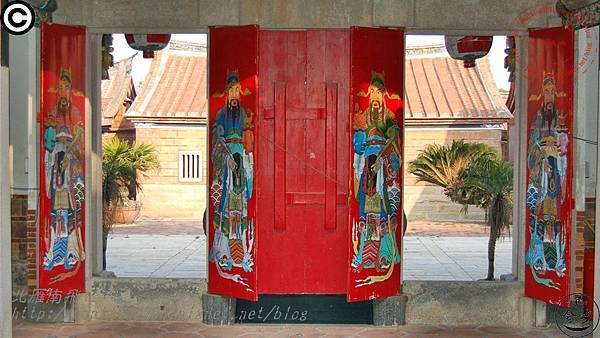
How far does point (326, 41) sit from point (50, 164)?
2.88 m

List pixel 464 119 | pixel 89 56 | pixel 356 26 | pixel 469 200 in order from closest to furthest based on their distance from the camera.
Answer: pixel 356 26 < pixel 89 56 < pixel 469 200 < pixel 464 119

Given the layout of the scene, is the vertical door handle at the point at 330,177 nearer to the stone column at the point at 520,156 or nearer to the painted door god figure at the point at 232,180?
the painted door god figure at the point at 232,180

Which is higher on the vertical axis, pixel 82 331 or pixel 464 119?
pixel 464 119

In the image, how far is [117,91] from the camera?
1055 inches

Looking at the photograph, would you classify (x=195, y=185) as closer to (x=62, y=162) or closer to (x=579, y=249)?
(x=62, y=162)

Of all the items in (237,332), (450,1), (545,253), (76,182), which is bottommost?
(237,332)

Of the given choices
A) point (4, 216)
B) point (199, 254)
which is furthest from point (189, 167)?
point (4, 216)

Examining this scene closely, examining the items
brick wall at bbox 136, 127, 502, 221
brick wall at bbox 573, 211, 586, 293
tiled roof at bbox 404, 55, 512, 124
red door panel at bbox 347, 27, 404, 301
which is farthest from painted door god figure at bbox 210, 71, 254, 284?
tiled roof at bbox 404, 55, 512, 124

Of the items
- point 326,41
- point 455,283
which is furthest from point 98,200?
point 455,283

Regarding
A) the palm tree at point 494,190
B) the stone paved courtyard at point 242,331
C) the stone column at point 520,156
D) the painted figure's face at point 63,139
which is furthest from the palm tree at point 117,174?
the palm tree at point 494,190

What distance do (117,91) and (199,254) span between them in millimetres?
14597

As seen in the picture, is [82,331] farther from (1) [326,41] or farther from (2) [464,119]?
(2) [464,119]

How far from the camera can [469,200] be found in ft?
34.1

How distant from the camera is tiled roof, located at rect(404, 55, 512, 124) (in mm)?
24906
